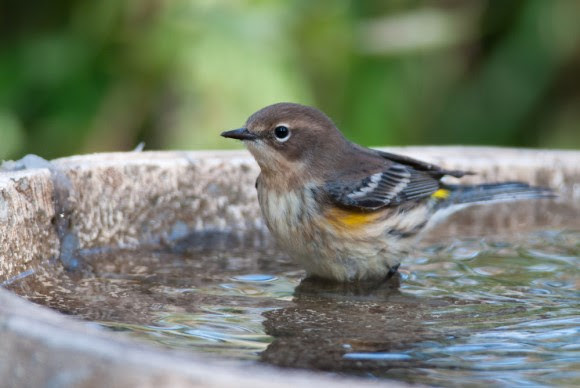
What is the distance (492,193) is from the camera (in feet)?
13.7

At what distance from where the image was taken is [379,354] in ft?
8.33

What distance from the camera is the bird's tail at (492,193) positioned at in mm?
4145

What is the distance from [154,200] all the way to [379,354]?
160 cm

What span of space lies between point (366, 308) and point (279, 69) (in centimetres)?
267

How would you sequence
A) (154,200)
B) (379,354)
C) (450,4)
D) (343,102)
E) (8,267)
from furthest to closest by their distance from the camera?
(450,4)
(343,102)
(154,200)
(8,267)
(379,354)

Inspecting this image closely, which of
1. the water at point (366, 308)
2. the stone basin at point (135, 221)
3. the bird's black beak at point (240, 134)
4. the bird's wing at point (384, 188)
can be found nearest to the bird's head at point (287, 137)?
the bird's black beak at point (240, 134)

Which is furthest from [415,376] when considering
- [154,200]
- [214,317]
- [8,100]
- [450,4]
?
[450,4]

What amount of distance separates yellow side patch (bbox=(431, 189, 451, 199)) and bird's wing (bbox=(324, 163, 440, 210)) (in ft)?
0.10

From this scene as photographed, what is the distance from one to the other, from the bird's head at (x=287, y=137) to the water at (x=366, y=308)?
0.42 metres

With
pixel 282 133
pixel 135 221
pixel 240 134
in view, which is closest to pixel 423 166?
pixel 282 133

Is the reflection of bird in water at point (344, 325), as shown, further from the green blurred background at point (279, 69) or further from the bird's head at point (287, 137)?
the green blurred background at point (279, 69)

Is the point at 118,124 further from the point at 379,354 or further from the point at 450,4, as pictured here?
the point at 379,354

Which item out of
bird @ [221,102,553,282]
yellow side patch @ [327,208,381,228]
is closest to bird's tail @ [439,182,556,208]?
bird @ [221,102,553,282]

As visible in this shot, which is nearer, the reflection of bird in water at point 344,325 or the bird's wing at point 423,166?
the reflection of bird in water at point 344,325
